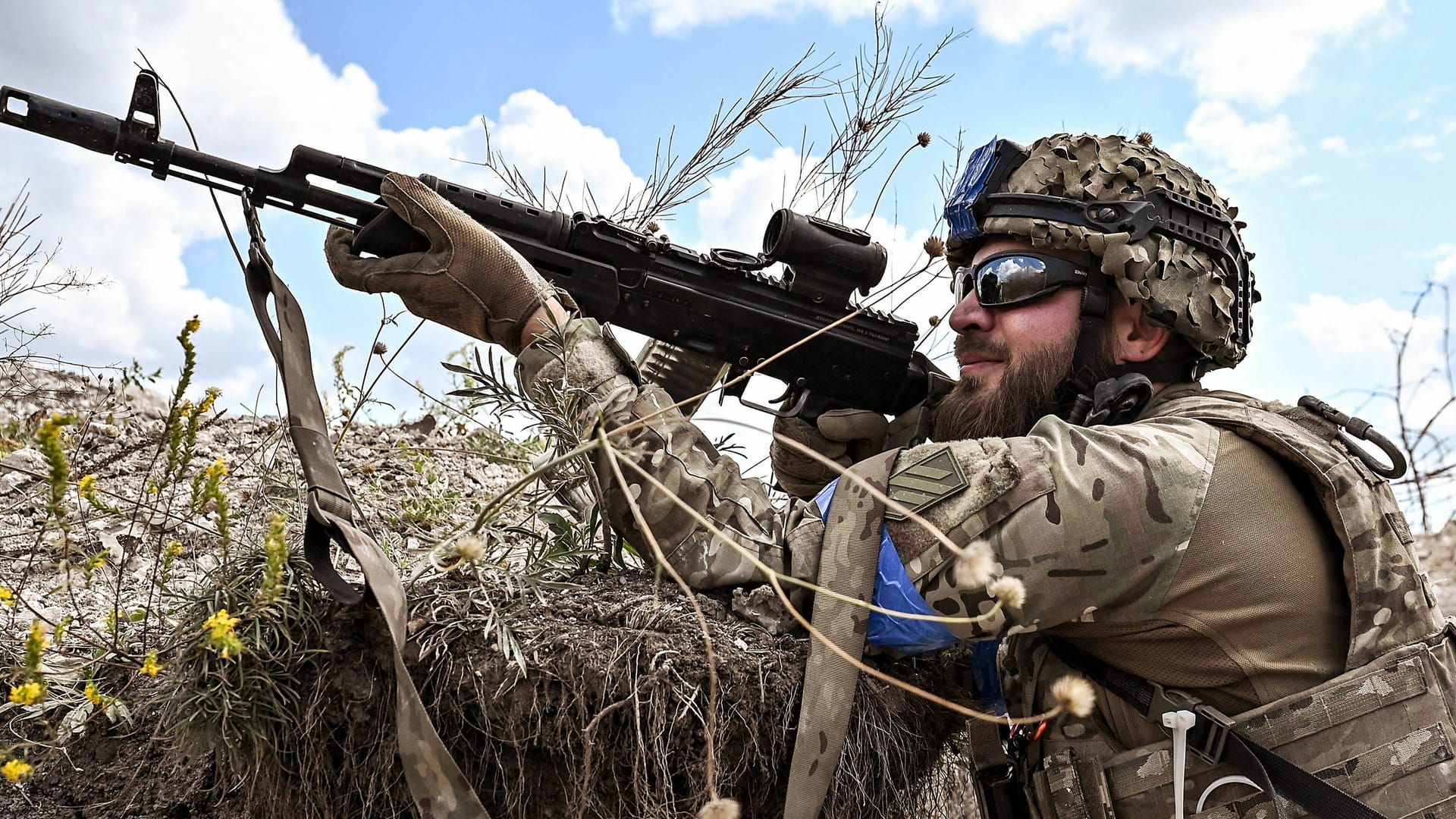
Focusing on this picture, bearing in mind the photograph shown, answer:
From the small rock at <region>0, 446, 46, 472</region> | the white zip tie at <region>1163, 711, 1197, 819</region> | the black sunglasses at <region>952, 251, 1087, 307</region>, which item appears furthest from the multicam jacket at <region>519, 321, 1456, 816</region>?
the small rock at <region>0, 446, 46, 472</region>

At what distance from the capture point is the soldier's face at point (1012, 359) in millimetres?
2812

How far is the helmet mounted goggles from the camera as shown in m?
2.80

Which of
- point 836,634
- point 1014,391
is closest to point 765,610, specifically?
point 836,634

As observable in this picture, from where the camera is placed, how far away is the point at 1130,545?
2117 mm

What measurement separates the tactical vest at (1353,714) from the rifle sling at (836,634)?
0.58 meters

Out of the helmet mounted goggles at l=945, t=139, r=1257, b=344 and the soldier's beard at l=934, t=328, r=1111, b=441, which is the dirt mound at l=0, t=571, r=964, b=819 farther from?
the helmet mounted goggles at l=945, t=139, r=1257, b=344

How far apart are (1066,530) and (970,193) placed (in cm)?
129

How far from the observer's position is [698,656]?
1.92m

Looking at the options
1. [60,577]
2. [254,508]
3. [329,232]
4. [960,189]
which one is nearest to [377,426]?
[60,577]

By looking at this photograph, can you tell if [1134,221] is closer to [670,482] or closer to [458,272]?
[670,482]

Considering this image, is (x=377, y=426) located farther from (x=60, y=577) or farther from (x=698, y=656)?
(x=698, y=656)

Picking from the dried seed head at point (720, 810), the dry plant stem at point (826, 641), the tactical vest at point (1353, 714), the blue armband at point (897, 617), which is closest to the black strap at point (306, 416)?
the dry plant stem at point (826, 641)

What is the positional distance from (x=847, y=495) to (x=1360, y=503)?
3.62ft

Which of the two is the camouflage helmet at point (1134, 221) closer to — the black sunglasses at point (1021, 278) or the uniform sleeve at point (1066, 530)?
the black sunglasses at point (1021, 278)
